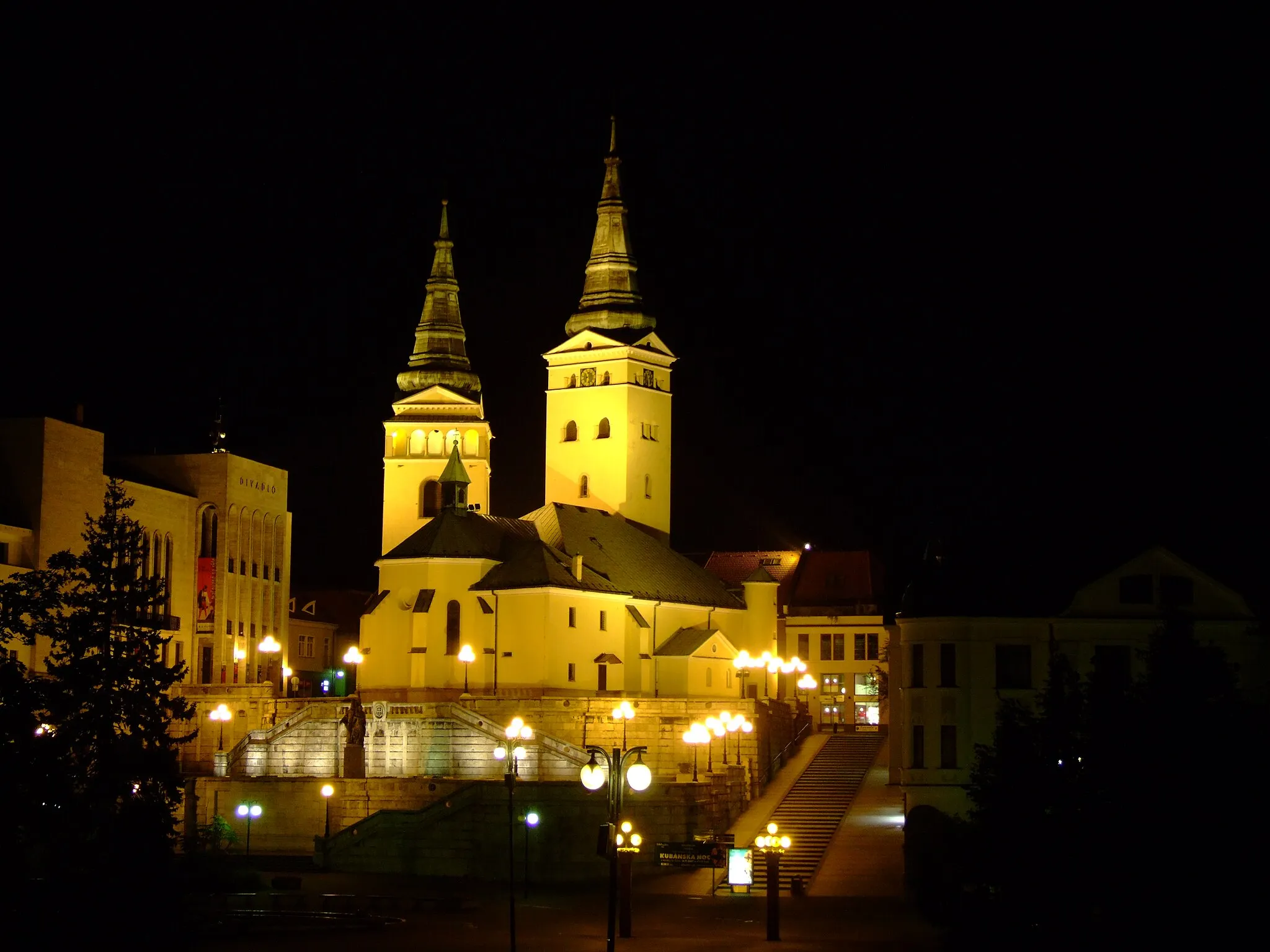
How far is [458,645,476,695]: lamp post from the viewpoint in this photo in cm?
9156

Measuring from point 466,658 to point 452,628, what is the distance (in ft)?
10.6

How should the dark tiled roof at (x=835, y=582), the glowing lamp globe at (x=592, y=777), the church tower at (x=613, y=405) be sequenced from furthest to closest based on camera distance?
the dark tiled roof at (x=835, y=582), the church tower at (x=613, y=405), the glowing lamp globe at (x=592, y=777)

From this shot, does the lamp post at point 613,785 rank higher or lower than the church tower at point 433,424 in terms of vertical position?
lower

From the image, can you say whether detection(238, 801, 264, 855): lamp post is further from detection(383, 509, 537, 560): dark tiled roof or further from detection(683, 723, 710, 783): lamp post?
detection(383, 509, 537, 560): dark tiled roof

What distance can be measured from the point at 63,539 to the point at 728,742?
3635 centimetres

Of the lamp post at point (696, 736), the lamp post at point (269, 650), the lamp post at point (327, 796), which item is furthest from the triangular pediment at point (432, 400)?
the lamp post at point (327, 796)

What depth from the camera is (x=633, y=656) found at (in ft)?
325

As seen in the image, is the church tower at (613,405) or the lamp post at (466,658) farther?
the church tower at (613,405)

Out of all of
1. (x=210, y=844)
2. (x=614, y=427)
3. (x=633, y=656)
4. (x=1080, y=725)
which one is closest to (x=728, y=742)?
(x=633, y=656)

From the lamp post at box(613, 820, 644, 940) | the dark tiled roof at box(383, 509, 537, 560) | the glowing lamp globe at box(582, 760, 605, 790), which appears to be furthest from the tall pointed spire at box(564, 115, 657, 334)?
the glowing lamp globe at box(582, 760, 605, 790)

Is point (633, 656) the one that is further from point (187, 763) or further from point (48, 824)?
point (48, 824)

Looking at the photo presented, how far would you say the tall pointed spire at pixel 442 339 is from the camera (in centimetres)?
12850

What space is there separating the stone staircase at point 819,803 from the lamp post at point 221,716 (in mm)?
25385

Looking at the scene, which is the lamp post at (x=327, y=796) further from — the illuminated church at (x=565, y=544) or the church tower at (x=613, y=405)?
the church tower at (x=613, y=405)
